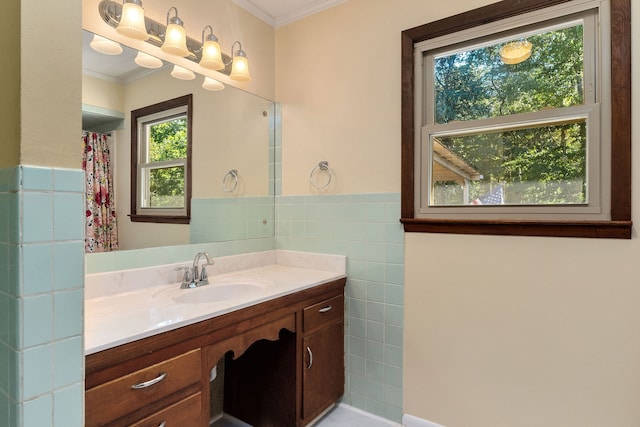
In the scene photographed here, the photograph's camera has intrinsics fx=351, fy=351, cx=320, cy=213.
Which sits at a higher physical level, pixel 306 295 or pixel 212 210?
pixel 212 210

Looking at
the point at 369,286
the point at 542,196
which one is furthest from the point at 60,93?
the point at 542,196

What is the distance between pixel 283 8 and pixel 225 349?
2062mm

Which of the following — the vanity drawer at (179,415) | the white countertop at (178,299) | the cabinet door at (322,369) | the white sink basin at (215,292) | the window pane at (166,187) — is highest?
the window pane at (166,187)

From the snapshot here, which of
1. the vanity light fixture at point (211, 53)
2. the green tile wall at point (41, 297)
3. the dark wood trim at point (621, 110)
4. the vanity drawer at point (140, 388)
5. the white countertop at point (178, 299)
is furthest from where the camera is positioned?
the vanity light fixture at point (211, 53)

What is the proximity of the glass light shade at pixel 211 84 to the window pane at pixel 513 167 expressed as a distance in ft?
4.13

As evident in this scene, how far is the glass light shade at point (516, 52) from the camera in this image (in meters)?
1.67

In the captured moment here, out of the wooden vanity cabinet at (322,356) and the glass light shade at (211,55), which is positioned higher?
the glass light shade at (211,55)

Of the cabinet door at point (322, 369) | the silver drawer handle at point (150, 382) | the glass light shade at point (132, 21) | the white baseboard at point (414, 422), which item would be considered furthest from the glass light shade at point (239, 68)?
the white baseboard at point (414, 422)

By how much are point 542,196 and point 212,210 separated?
169 centimetres

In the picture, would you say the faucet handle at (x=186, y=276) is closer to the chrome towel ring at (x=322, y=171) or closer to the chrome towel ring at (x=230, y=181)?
the chrome towel ring at (x=230, y=181)

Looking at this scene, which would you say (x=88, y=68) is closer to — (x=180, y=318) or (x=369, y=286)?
(x=180, y=318)

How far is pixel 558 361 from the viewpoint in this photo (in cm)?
155

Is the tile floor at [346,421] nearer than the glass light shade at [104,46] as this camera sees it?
No

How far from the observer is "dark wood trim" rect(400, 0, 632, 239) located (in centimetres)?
141
